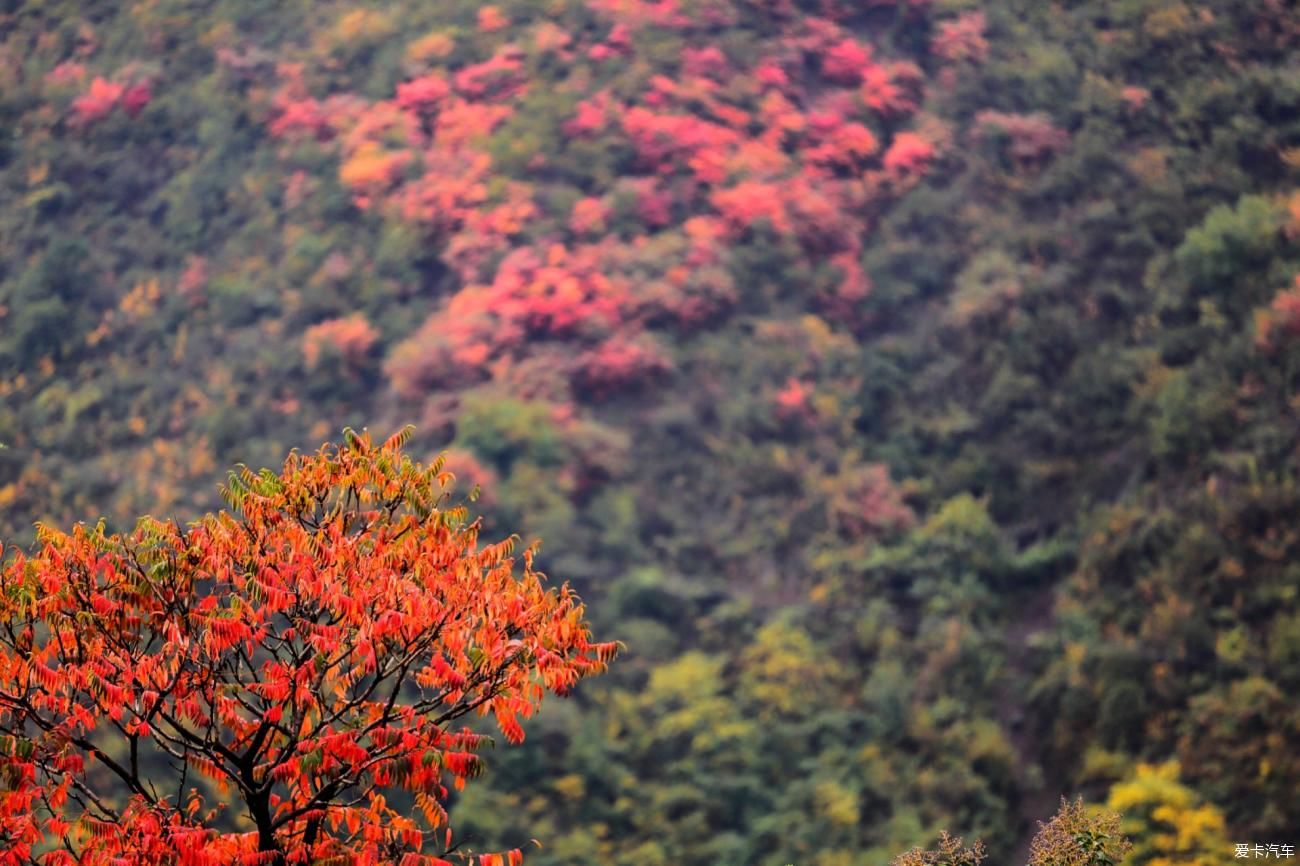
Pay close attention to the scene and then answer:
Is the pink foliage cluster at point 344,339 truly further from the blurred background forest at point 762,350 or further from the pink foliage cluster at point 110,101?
the pink foliage cluster at point 110,101

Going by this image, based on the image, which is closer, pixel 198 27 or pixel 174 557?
pixel 174 557

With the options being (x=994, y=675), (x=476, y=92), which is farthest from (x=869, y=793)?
(x=476, y=92)

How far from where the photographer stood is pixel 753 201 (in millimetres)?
23906

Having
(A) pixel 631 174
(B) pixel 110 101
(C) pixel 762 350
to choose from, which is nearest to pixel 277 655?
(C) pixel 762 350

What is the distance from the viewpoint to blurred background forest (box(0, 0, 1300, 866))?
1747cm

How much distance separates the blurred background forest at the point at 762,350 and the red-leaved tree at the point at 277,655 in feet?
25.2

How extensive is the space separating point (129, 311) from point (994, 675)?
52.3 ft

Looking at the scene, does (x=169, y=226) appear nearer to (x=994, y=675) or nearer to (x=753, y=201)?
(x=753, y=201)

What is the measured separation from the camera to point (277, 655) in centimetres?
900

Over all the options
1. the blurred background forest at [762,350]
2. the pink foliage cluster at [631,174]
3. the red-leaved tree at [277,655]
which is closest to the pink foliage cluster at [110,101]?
the blurred background forest at [762,350]

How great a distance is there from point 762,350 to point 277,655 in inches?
567

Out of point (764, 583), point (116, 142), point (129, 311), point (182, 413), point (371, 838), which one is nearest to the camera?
point (371, 838)

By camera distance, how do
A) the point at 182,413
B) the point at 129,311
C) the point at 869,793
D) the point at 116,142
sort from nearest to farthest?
the point at 869,793, the point at 182,413, the point at 129,311, the point at 116,142

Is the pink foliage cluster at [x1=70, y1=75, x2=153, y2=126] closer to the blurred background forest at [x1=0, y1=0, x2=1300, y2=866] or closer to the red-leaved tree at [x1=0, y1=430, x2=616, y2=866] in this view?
the blurred background forest at [x1=0, y1=0, x2=1300, y2=866]
